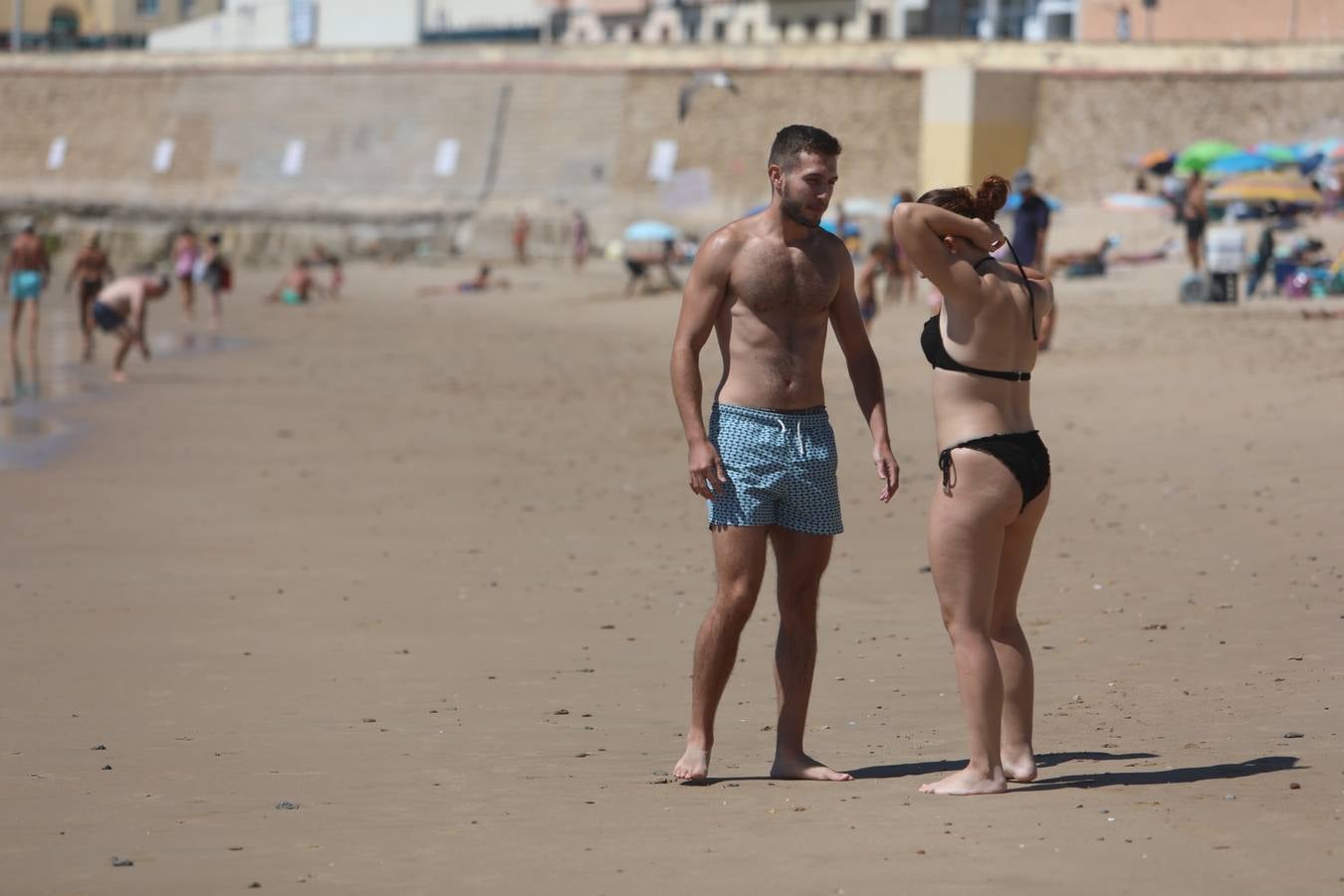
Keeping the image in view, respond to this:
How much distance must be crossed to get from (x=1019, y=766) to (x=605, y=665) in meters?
2.43

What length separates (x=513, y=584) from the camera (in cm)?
948

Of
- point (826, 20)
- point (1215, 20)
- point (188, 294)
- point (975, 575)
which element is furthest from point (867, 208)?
point (975, 575)

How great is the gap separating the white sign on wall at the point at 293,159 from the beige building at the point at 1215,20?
868 inches

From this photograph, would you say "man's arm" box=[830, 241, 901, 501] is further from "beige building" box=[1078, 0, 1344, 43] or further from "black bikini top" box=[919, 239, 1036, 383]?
"beige building" box=[1078, 0, 1344, 43]

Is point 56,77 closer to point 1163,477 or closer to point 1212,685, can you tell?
point 1163,477

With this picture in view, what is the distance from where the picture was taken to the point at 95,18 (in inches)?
3238

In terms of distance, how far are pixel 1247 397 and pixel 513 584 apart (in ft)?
24.4

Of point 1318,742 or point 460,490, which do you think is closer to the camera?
point 1318,742

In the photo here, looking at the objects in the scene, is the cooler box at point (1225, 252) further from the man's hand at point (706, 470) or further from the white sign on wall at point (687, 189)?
the white sign on wall at point (687, 189)

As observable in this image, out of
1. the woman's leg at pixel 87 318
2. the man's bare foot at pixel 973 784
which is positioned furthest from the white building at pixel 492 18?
the man's bare foot at pixel 973 784

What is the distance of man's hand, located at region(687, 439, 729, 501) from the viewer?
18.4 ft

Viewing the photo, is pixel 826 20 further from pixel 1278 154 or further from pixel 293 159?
pixel 1278 154

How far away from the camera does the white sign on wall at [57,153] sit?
6488 cm

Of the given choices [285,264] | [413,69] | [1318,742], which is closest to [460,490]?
[1318,742]
